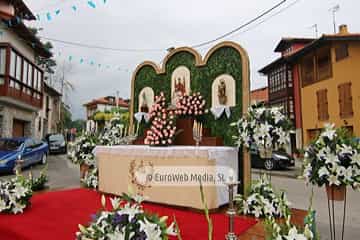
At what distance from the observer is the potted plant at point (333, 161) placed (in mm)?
2613

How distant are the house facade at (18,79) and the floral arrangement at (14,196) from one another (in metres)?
7.00

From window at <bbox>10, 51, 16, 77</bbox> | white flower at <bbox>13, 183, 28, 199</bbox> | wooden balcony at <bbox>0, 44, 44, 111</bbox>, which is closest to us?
white flower at <bbox>13, 183, 28, 199</bbox>

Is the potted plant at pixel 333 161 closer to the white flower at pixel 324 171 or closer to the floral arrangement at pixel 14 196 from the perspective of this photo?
the white flower at pixel 324 171

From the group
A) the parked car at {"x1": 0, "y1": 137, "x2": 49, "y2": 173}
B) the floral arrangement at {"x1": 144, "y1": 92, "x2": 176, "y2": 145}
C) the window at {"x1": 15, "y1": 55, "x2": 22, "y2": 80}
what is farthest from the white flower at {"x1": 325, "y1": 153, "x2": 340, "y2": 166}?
the window at {"x1": 15, "y1": 55, "x2": 22, "y2": 80}

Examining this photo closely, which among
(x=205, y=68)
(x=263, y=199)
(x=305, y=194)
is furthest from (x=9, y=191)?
(x=305, y=194)

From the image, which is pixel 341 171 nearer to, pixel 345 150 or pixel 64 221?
pixel 345 150

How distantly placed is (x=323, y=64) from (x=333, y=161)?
15244 millimetres

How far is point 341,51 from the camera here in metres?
13.7

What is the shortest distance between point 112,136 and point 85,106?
42379mm

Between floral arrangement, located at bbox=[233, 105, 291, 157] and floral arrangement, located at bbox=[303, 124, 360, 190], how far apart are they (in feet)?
3.84

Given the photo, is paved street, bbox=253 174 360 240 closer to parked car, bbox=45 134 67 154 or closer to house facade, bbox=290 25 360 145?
house facade, bbox=290 25 360 145

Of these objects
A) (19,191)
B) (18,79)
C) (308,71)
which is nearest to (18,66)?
(18,79)

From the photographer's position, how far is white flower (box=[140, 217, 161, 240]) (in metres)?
1.49

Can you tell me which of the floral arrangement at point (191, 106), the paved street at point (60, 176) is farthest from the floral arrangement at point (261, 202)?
the paved street at point (60, 176)
